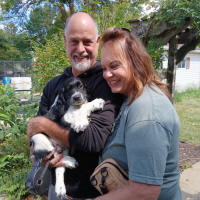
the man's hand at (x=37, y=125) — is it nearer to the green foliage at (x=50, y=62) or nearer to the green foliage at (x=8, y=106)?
the green foliage at (x=8, y=106)

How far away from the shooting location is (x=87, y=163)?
77.9 inches

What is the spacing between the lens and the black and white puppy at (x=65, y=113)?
2.08 meters

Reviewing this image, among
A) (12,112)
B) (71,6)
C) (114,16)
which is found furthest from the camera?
(71,6)

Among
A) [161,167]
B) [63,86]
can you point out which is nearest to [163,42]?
[63,86]

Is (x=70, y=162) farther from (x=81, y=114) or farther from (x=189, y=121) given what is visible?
(x=189, y=121)

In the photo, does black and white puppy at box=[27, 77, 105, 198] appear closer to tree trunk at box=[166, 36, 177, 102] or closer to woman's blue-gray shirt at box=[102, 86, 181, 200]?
woman's blue-gray shirt at box=[102, 86, 181, 200]

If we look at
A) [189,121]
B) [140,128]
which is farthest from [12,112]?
[189,121]

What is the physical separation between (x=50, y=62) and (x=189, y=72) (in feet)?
59.1

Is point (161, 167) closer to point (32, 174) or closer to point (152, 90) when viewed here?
point (152, 90)

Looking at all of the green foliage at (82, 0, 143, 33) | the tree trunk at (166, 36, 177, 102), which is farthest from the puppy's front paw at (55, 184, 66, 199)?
the tree trunk at (166, 36, 177, 102)

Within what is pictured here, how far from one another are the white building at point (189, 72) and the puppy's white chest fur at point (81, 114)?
19135mm

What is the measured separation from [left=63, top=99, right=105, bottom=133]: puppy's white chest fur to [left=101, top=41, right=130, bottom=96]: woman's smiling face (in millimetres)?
307

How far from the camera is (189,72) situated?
67.6 ft

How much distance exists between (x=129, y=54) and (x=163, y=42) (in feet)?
12.8
